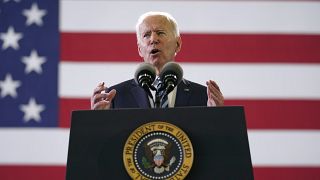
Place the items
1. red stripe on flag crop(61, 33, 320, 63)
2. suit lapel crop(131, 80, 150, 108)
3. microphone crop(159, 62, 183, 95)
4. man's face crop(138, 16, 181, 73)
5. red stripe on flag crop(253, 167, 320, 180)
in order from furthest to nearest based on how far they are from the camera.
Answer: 1. red stripe on flag crop(61, 33, 320, 63)
2. red stripe on flag crop(253, 167, 320, 180)
3. man's face crop(138, 16, 181, 73)
4. suit lapel crop(131, 80, 150, 108)
5. microphone crop(159, 62, 183, 95)

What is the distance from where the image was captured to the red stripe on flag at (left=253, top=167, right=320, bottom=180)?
3182 mm

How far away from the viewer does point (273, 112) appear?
3.23 m

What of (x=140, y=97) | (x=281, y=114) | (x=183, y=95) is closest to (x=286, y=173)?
(x=281, y=114)

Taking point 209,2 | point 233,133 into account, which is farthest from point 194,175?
point 209,2

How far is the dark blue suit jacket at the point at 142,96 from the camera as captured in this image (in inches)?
68.1

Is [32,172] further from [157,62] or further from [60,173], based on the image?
[157,62]

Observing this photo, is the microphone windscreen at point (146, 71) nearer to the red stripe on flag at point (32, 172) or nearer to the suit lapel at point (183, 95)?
the suit lapel at point (183, 95)

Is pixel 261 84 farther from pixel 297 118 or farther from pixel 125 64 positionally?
pixel 125 64

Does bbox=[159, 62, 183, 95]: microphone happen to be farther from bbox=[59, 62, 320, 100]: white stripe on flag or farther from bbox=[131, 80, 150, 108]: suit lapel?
bbox=[59, 62, 320, 100]: white stripe on flag

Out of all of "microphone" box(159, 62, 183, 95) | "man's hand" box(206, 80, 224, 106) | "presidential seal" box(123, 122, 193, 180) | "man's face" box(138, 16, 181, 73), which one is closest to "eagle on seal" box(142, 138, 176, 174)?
"presidential seal" box(123, 122, 193, 180)

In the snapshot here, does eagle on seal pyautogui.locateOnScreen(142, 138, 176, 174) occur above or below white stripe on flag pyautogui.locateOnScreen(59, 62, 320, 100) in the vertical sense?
below

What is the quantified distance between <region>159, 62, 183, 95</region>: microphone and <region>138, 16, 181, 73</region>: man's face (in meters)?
0.54

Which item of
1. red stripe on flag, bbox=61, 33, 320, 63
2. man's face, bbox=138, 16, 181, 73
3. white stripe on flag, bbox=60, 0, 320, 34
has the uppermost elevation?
white stripe on flag, bbox=60, 0, 320, 34

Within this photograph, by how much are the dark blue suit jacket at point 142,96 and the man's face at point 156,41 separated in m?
0.11
